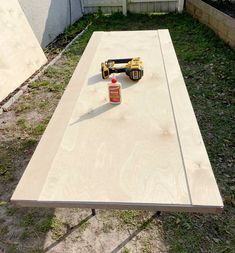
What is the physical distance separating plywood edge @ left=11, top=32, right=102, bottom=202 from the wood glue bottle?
0.27m

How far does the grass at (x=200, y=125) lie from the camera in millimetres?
1950

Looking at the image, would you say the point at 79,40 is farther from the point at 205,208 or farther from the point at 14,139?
the point at 205,208

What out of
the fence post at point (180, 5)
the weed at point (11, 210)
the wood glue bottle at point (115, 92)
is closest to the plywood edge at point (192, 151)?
the wood glue bottle at point (115, 92)

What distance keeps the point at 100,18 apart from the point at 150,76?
17.0 ft

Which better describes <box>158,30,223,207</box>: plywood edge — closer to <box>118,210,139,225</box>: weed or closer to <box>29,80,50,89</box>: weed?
<box>118,210,139,225</box>: weed

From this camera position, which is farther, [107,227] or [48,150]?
[107,227]

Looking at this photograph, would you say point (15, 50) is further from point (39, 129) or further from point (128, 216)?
point (128, 216)

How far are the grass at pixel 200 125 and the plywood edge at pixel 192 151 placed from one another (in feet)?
2.73

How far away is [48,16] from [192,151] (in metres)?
4.77

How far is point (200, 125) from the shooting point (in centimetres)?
297

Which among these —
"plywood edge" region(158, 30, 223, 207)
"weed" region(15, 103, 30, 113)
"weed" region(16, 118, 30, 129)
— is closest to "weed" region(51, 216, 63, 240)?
"plywood edge" region(158, 30, 223, 207)

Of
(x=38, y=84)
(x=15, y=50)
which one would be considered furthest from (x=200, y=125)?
(x=15, y=50)

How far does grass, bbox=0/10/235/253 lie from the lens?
1.95 metres

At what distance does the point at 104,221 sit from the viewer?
206 centimetres
